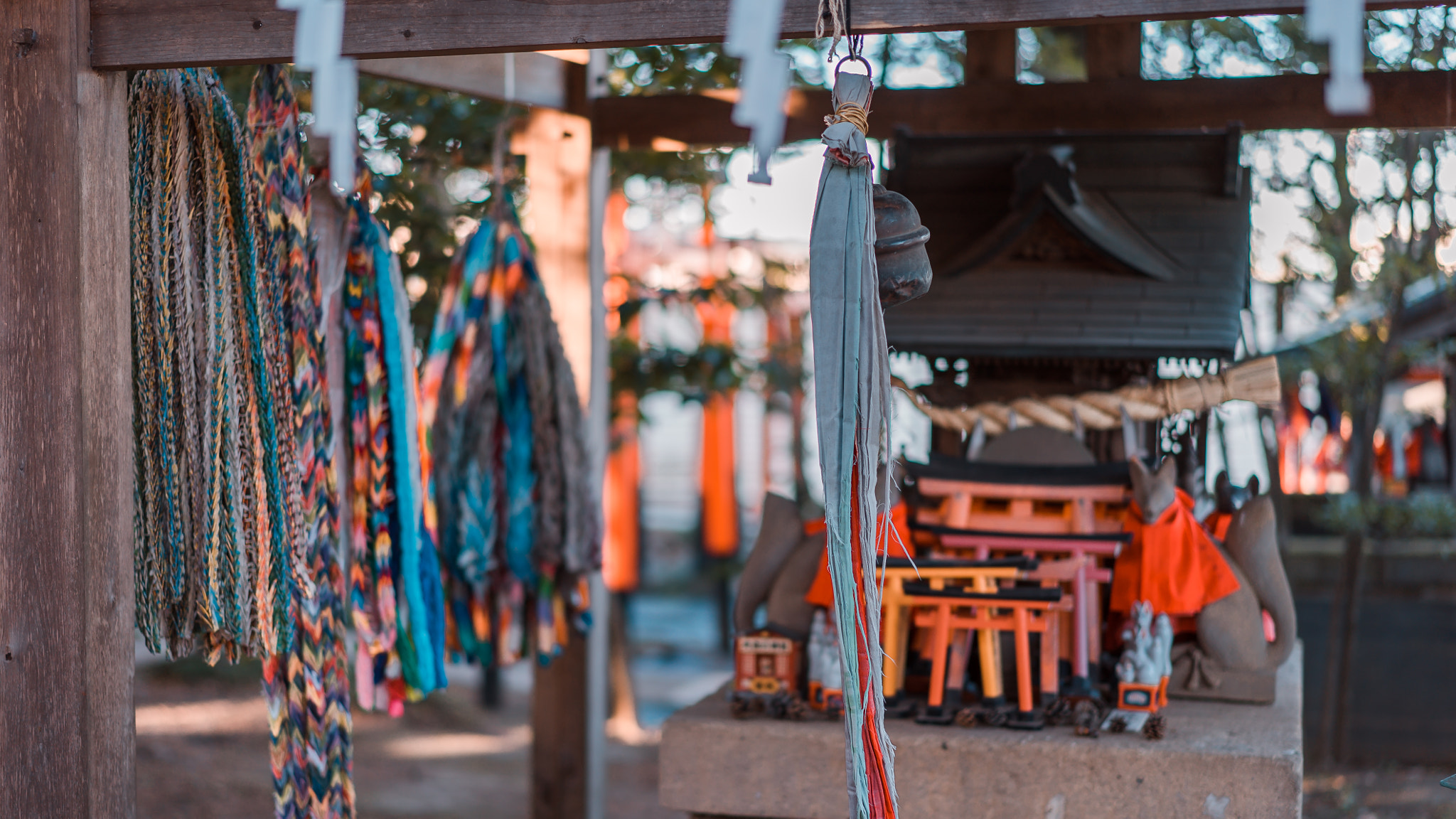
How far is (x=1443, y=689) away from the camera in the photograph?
518 centimetres

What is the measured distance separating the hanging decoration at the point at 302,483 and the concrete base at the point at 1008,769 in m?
0.72

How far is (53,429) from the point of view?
7.00 feet

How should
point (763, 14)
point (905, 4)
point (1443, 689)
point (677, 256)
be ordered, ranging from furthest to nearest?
1. point (677, 256)
2. point (1443, 689)
3. point (905, 4)
4. point (763, 14)

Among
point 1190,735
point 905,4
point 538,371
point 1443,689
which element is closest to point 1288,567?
point 1443,689

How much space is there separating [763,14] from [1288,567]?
4.68m

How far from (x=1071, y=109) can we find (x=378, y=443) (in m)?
2.03

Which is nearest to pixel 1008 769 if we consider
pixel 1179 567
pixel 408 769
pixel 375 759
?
pixel 1179 567

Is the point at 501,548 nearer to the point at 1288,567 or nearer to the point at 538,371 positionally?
the point at 538,371

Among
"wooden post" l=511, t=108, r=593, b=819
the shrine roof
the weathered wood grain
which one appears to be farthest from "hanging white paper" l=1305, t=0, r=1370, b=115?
the weathered wood grain

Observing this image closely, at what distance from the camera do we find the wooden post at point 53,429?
211 centimetres

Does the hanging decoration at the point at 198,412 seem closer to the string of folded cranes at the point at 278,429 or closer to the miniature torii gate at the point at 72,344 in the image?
the string of folded cranes at the point at 278,429

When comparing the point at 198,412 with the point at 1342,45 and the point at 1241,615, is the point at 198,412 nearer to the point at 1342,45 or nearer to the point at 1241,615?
the point at 1342,45

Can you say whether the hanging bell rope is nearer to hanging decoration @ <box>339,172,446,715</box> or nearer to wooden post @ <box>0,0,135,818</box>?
hanging decoration @ <box>339,172,446,715</box>

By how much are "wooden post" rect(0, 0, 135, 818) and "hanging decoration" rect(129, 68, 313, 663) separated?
194 millimetres
